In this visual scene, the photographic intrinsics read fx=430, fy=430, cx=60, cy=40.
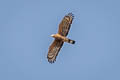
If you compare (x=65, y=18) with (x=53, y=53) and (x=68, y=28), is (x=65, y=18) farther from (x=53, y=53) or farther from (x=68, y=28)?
(x=53, y=53)

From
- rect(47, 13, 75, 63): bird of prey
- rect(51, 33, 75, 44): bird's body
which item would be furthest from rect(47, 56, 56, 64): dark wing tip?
rect(51, 33, 75, 44): bird's body

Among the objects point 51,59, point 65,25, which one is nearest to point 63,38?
point 65,25

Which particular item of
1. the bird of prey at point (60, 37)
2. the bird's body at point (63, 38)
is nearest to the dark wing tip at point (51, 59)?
the bird of prey at point (60, 37)

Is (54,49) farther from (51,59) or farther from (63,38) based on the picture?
(63,38)

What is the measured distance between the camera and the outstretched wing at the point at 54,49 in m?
29.1

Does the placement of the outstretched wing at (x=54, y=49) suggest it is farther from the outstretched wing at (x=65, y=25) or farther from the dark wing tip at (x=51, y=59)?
the outstretched wing at (x=65, y=25)

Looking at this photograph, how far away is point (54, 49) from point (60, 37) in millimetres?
1159

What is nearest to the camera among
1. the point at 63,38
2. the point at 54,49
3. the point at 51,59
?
the point at 63,38

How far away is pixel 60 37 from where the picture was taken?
28594 mm

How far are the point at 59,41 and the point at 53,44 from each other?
1.88 ft

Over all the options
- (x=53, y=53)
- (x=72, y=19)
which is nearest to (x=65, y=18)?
(x=72, y=19)

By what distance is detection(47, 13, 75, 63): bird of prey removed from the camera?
28688mm

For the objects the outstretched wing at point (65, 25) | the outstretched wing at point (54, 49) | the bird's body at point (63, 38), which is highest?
the outstretched wing at point (65, 25)

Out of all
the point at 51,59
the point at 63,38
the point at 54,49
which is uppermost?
the point at 63,38
